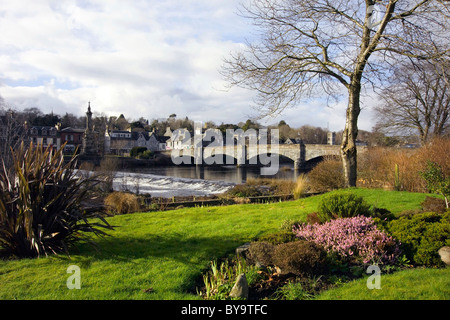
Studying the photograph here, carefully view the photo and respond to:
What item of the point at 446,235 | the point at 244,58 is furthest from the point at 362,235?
the point at 244,58

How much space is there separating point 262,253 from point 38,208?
4048 mm

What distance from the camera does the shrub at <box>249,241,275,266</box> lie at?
5402mm

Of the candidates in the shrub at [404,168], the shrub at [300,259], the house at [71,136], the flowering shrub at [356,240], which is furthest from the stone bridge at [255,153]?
the shrub at [300,259]

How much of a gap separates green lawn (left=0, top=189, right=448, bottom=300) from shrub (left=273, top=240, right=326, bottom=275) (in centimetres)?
132

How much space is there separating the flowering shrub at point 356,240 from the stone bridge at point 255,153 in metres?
30.9

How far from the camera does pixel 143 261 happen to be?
18.4 feet

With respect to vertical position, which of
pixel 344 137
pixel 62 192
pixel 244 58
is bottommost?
pixel 62 192
